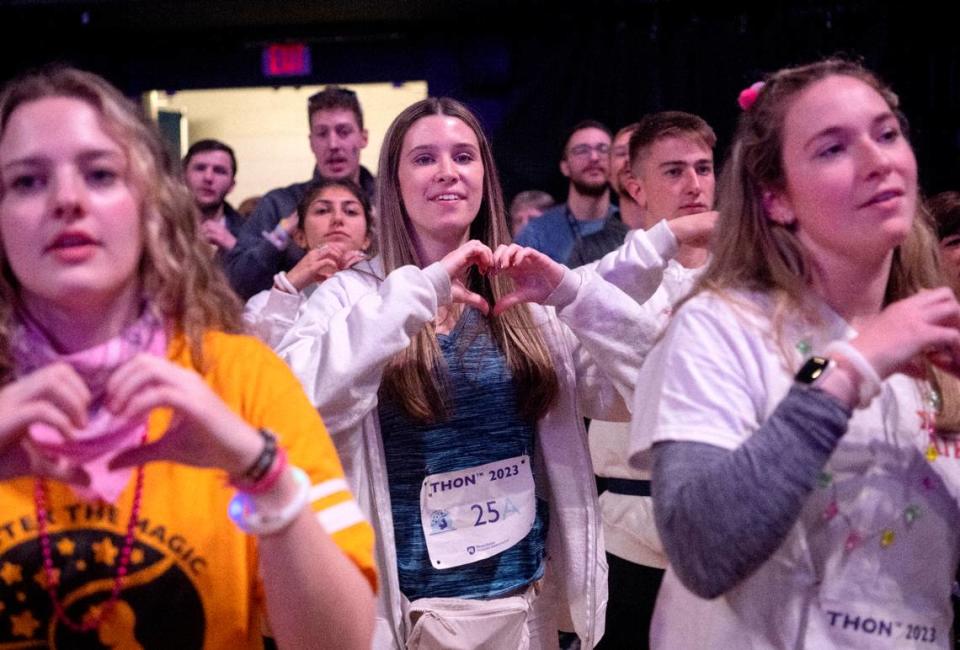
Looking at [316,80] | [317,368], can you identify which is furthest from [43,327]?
[316,80]

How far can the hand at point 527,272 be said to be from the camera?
83.4 inches

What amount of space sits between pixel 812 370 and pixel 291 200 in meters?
3.15

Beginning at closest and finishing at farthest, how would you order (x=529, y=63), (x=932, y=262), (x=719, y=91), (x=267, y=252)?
(x=932, y=262), (x=267, y=252), (x=719, y=91), (x=529, y=63)

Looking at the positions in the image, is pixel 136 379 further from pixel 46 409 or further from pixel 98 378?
pixel 98 378

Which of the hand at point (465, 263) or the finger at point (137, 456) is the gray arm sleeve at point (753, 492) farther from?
the hand at point (465, 263)

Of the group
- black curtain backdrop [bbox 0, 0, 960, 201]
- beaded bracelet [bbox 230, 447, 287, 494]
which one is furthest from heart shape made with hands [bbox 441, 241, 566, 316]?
black curtain backdrop [bbox 0, 0, 960, 201]

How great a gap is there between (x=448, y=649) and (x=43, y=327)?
40.7 inches

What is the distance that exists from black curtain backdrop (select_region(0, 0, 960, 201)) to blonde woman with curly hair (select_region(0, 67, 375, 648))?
4623mm

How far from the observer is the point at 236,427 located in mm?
1118

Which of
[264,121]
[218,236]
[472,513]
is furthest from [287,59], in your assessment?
[472,513]

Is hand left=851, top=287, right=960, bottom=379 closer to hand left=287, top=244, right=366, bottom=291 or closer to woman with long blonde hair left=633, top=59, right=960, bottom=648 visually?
woman with long blonde hair left=633, top=59, right=960, bottom=648

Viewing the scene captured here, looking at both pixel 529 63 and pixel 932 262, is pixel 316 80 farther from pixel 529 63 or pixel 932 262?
pixel 932 262

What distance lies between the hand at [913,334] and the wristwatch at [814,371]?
0.05 m

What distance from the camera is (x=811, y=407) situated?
120 centimetres
